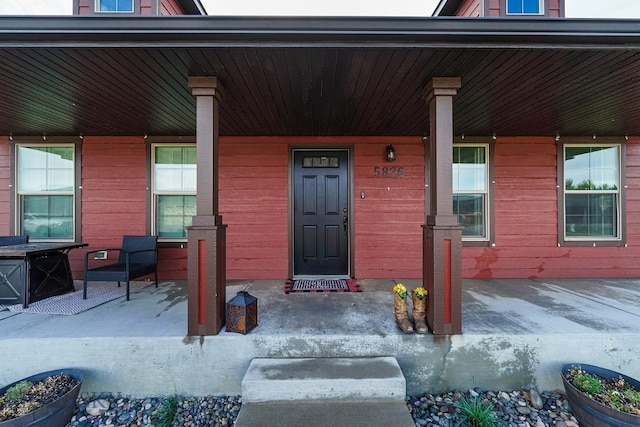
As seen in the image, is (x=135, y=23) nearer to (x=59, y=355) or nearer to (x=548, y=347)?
(x=59, y=355)

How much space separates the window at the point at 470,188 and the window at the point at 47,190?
5.35 meters

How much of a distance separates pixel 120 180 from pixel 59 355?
2.53m

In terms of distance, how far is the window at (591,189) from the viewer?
4.04m

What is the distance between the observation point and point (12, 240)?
353 centimetres

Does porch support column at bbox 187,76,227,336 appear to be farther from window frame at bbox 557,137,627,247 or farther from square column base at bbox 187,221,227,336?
window frame at bbox 557,137,627,247

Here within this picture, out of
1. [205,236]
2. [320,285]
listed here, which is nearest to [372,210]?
[320,285]

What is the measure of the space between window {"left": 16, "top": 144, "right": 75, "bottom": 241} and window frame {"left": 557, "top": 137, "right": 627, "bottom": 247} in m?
6.72

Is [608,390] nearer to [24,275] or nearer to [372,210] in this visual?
[372,210]

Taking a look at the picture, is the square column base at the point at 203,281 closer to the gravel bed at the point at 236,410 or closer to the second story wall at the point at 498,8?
the gravel bed at the point at 236,410

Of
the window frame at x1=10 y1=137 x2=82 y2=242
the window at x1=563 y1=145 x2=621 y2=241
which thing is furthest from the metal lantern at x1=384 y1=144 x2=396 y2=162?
the window frame at x1=10 y1=137 x2=82 y2=242

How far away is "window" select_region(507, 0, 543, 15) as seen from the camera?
3818 millimetres

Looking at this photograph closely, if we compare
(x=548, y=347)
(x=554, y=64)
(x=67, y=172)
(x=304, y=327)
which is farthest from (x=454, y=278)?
(x=67, y=172)

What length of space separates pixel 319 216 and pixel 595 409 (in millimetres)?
3037

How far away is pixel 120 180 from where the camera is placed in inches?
157
